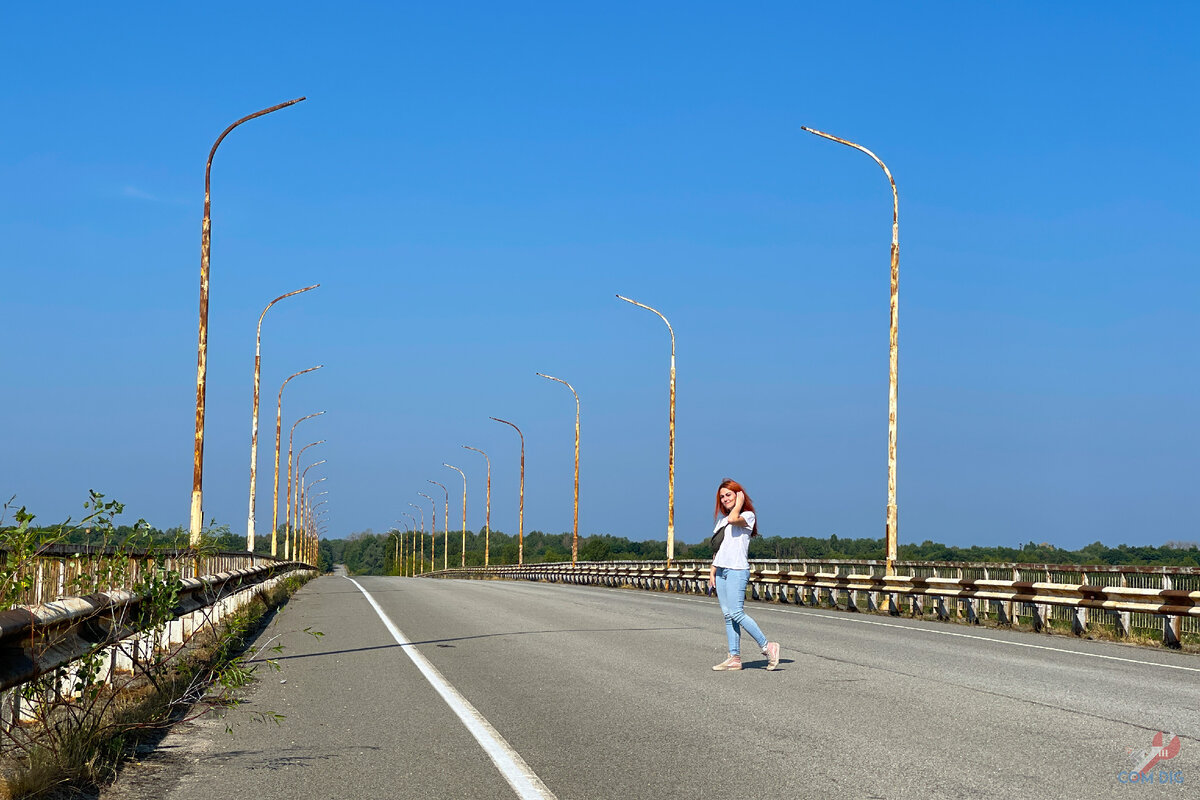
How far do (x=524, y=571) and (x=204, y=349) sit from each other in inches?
2023

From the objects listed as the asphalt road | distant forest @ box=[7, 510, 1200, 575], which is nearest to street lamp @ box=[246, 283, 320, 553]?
distant forest @ box=[7, 510, 1200, 575]

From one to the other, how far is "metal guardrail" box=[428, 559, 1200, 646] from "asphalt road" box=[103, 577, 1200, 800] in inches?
74.6

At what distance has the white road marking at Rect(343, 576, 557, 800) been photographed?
691 centimetres

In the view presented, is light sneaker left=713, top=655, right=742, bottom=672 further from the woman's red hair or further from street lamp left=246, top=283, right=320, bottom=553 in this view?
street lamp left=246, top=283, right=320, bottom=553

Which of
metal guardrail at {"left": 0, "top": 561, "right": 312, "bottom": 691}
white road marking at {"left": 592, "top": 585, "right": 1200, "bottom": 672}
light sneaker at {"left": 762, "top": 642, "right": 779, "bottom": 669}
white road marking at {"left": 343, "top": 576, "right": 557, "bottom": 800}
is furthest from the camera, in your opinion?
white road marking at {"left": 592, "top": 585, "right": 1200, "bottom": 672}

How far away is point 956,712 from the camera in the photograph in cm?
967

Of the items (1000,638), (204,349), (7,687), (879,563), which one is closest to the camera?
(7,687)

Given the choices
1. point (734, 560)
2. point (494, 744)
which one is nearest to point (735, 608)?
point (734, 560)

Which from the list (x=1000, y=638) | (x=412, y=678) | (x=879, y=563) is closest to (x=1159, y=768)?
(x=412, y=678)

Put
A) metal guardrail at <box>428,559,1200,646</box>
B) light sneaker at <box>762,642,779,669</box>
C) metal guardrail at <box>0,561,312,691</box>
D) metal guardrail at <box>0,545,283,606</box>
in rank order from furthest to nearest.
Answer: metal guardrail at <box>428,559,1200,646</box>, light sneaker at <box>762,642,779,669</box>, metal guardrail at <box>0,545,283,606</box>, metal guardrail at <box>0,561,312,691</box>

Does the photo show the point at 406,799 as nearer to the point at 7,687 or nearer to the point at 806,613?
the point at 7,687

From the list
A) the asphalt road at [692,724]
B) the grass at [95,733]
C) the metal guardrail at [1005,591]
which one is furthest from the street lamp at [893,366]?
the grass at [95,733]

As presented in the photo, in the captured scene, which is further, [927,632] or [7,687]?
[927,632]

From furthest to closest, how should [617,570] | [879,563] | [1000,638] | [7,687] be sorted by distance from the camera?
[617,570], [879,563], [1000,638], [7,687]
